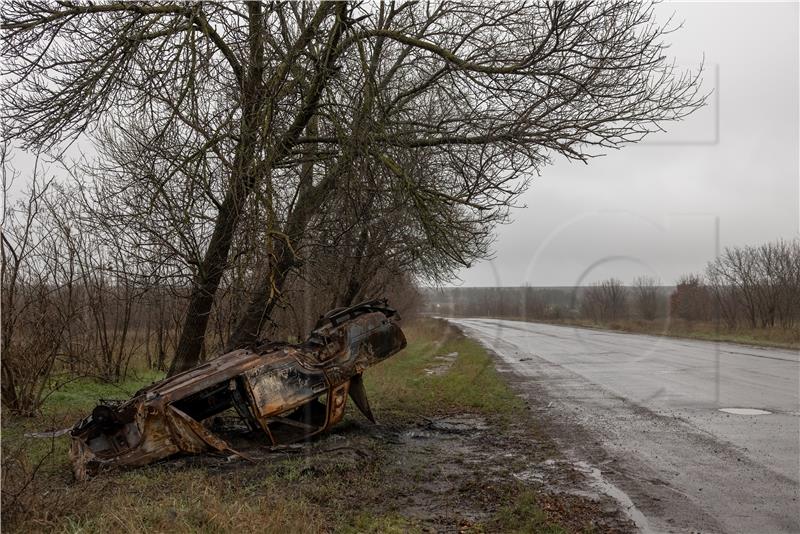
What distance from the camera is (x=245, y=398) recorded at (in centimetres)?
709

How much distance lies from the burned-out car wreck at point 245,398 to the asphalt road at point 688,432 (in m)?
3.06

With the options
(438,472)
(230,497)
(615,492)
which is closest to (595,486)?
(615,492)

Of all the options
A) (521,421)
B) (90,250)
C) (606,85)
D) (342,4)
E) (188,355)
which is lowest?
(521,421)

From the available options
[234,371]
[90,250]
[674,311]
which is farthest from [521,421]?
[674,311]

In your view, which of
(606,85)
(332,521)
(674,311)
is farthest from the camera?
(674,311)

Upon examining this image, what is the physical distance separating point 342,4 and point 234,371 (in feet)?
16.5

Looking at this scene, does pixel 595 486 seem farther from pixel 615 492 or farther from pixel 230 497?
pixel 230 497

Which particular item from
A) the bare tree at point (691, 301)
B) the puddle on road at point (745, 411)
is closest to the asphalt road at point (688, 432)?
the puddle on road at point (745, 411)

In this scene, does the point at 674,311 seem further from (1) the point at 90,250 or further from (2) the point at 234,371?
(2) the point at 234,371

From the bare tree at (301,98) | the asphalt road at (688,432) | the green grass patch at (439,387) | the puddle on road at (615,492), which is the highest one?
the bare tree at (301,98)

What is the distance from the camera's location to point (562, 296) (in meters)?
73.5

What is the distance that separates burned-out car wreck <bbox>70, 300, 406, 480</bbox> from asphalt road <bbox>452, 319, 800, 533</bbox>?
3064 mm

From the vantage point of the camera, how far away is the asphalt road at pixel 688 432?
5.36m

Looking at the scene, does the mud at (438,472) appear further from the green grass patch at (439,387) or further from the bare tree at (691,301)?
the bare tree at (691,301)
